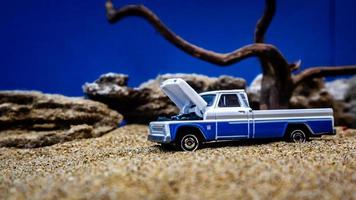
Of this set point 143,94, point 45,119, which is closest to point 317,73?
A: point 143,94

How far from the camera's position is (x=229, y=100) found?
7.26 meters

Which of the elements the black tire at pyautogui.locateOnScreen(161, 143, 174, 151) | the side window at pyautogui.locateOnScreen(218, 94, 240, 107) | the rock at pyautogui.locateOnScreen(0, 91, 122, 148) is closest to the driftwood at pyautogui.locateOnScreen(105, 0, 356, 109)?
the side window at pyautogui.locateOnScreen(218, 94, 240, 107)

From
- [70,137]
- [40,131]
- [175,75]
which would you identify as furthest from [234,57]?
[40,131]

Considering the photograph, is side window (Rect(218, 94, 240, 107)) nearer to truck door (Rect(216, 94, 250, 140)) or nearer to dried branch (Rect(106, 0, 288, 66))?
truck door (Rect(216, 94, 250, 140))

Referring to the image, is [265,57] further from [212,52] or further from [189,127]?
[189,127]

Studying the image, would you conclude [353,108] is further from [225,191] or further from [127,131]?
[225,191]

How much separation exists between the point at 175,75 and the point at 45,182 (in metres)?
9.94

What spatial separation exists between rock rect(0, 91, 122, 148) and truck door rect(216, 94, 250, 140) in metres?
5.22

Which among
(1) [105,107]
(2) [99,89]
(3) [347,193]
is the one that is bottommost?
(3) [347,193]

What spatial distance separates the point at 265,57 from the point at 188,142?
5783mm

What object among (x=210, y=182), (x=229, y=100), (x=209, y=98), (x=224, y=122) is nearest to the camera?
(x=210, y=182)

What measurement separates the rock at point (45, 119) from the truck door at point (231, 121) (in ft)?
17.1

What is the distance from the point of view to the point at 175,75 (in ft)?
43.8

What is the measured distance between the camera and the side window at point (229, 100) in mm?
7198
